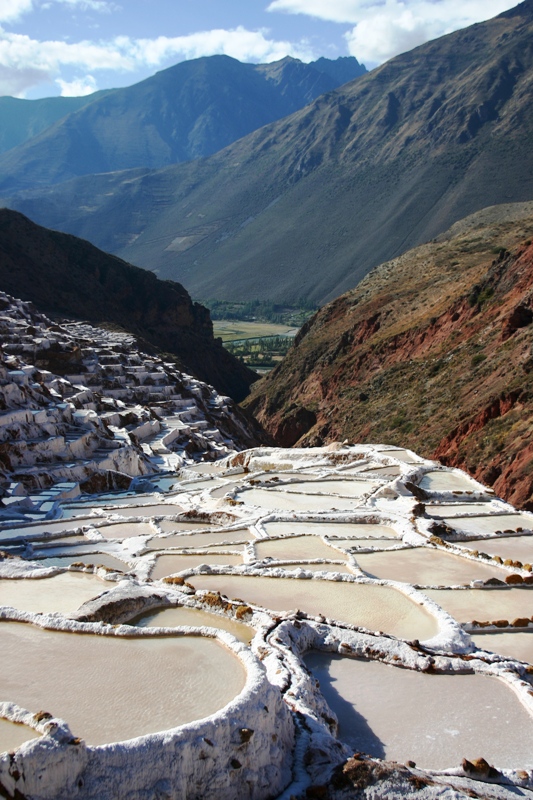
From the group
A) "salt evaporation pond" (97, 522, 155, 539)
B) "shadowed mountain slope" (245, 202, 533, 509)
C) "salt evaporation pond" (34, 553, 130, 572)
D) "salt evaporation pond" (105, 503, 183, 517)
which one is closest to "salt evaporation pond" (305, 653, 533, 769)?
"salt evaporation pond" (34, 553, 130, 572)

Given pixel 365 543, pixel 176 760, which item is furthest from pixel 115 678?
pixel 365 543

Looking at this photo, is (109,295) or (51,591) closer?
(51,591)

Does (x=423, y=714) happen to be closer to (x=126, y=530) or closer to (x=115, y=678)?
(x=115, y=678)

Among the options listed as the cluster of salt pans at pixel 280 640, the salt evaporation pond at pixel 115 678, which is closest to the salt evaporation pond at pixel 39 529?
the cluster of salt pans at pixel 280 640

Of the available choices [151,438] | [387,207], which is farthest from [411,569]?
[387,207]

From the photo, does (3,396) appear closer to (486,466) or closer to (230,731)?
(486,466)
